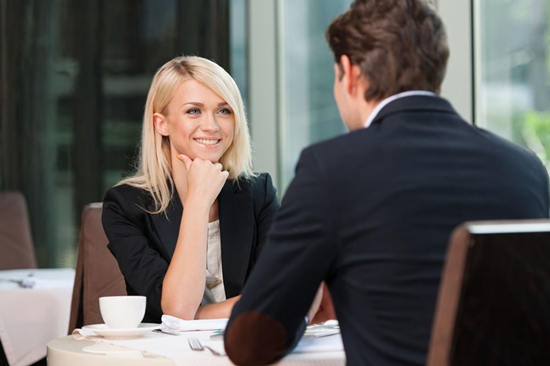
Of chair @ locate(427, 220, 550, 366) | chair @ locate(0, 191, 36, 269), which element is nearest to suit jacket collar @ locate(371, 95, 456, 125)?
chair @ locate(427, 220, 550, 366)

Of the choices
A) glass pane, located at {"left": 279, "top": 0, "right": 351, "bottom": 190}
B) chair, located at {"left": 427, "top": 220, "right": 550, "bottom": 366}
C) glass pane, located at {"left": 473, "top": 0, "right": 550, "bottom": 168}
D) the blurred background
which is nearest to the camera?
chair, located at {"left": 427, "top": 220, "right": 550, "bottom": 366}

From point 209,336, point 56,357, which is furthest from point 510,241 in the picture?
point 56,357

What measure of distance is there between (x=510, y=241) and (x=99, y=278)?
6.11 ft

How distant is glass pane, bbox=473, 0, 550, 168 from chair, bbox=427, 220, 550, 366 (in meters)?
1.98

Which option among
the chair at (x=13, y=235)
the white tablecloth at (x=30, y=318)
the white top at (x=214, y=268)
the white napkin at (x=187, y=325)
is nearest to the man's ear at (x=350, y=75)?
the white napkin at (x=187, y=325)

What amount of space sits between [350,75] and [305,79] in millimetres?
3719

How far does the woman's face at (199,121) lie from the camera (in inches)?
91.8

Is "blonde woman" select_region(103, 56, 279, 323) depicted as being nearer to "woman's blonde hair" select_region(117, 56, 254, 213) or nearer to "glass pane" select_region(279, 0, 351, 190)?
"woman's blonde hair" select_region(117, 56, 254, 213)

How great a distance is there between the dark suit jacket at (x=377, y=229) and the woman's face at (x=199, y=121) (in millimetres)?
1090

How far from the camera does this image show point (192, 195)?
220cm

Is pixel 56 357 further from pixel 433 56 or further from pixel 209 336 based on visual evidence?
pixel 433 56

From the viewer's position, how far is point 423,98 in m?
1.32

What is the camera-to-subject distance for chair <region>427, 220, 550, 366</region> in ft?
3.31

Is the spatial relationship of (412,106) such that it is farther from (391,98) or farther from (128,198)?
(128,198)
